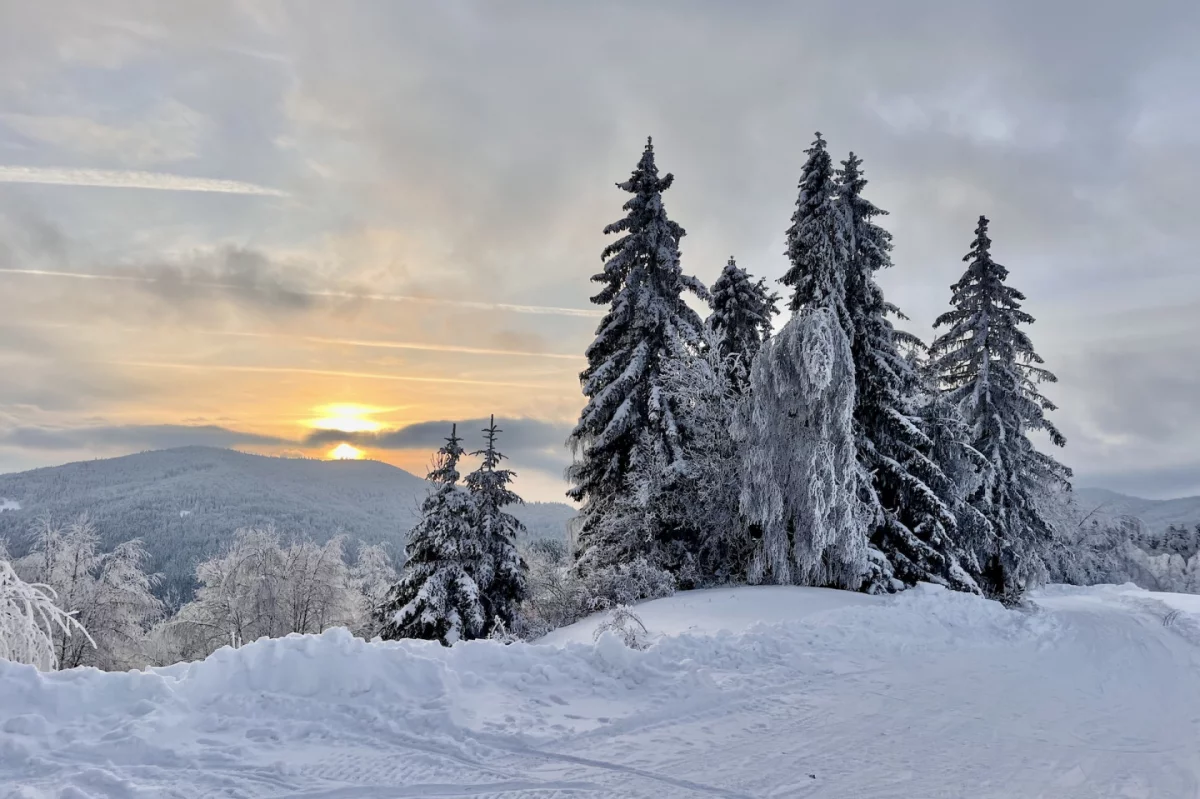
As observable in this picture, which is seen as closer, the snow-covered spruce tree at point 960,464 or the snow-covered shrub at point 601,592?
the snow-covered shrub at point 601,592

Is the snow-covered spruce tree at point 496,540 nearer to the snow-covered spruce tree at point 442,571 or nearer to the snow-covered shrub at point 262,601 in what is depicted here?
the snow-covered spruce tree at point 442,571

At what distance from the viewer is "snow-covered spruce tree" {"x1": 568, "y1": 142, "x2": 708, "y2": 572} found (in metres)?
16.9

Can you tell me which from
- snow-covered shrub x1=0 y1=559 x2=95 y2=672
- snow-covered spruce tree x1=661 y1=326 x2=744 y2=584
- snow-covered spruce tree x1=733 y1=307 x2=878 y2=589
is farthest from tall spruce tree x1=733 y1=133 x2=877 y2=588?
snow-covered shrub x1=0 y1=559 x2=95 y2=672

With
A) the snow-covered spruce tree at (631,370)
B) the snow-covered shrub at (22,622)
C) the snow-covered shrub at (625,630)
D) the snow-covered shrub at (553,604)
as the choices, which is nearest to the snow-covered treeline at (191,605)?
the snow-covered shrub at (553,604)

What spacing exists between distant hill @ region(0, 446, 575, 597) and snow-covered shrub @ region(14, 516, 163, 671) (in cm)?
3127

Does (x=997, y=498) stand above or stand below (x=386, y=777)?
above

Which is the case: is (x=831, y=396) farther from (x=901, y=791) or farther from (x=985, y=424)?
(x=901, y=791)

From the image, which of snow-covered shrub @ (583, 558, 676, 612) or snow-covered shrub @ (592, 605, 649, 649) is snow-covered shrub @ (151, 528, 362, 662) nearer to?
snow-covered shrub @ (583, 558, 676, 612)

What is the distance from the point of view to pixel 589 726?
19.1 feet

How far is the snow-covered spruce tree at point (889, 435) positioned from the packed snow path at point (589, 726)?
6499 mm

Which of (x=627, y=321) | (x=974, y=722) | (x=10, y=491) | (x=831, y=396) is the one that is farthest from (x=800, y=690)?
(x=10, y=491)

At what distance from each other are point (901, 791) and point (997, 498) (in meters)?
17.4

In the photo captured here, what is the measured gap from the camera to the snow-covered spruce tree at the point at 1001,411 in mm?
18938

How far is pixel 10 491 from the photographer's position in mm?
131500
